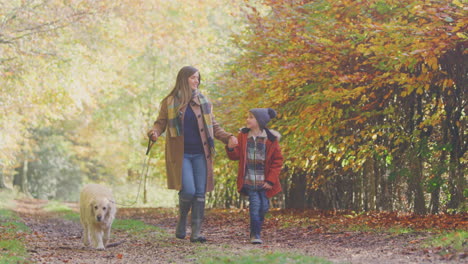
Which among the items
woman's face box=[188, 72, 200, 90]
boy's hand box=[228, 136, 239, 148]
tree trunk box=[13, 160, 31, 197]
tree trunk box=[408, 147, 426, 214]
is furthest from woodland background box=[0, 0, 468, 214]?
tree trunk box=[13, 160, 31, 197]

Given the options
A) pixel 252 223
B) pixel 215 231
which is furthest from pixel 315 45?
pixel 215 231

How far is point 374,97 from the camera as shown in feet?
29.5

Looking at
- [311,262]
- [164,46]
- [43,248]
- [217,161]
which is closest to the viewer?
[311,262]

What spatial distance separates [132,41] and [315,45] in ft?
47.2

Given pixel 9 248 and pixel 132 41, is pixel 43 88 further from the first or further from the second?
pixel 9 248

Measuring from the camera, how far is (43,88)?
59.4ft

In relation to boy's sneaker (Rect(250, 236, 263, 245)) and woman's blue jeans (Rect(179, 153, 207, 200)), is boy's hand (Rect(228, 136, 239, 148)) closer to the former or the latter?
woman's blue jeans (Rect(179, 153, 207, 200))

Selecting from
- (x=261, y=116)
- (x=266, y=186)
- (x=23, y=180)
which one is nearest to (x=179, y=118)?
(x=261, y=116)

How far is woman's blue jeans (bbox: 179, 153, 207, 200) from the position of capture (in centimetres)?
716

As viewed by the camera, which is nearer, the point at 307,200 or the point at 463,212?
the point at 463,212

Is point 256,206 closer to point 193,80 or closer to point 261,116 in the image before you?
point 261,116

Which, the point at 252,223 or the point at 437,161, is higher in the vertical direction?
the point at 437,161

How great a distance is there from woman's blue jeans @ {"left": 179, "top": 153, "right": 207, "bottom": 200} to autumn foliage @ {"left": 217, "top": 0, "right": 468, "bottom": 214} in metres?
2.15

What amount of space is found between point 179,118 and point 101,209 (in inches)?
60.0
